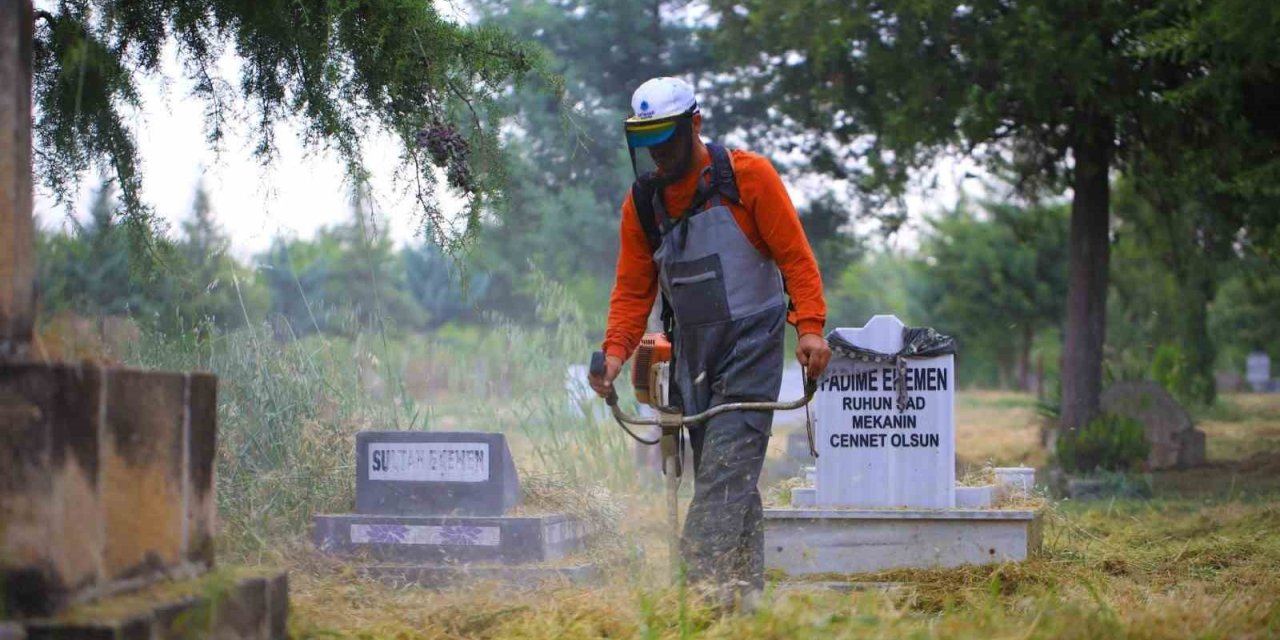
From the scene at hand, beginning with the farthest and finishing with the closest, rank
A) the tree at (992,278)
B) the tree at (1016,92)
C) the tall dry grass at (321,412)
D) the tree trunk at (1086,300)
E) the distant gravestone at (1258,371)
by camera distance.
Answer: the distant gravestone at (1258,371) → the tree at (992,278) → the tree trunk at (1086,300) → the tree at (1016,92) → the tall dry grass at (321,412)

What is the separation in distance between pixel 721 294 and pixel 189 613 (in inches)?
92.6

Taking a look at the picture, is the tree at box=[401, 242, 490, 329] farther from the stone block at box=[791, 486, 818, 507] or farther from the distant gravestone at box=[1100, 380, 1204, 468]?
the stone block at box=[791, 486, 818, 507]

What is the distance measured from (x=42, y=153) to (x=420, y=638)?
3060mm

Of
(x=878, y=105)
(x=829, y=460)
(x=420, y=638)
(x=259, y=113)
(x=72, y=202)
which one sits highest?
(x=878, y=105)

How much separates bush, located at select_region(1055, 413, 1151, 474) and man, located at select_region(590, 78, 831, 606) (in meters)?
7.94

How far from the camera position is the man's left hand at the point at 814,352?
5004 mm

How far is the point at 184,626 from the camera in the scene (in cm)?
348

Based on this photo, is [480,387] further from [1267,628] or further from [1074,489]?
[1267,628]

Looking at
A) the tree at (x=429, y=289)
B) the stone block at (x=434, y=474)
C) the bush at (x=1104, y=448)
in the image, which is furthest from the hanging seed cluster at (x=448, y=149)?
the tree at (x=429, y=289)

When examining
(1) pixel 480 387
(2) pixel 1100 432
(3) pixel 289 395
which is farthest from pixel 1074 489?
(3) pixel 289 395

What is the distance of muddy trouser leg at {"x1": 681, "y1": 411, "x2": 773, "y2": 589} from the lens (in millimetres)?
5004

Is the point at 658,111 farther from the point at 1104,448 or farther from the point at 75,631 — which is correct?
the point at 1104,448

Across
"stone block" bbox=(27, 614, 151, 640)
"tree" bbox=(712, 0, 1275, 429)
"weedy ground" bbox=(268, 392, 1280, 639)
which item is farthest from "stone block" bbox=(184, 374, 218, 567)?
"tree" bbox=(712, 0, 1275, 429)

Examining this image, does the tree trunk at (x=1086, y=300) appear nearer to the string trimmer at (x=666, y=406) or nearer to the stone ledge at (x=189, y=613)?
the string trimmer at (x=666, y=406)
